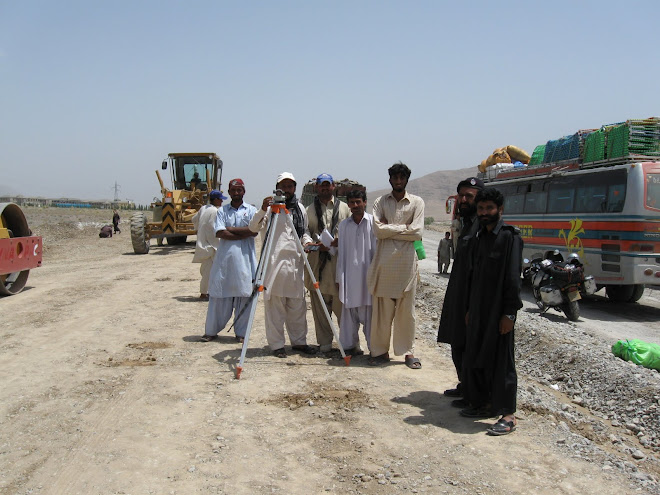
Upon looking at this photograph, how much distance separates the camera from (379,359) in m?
5.96

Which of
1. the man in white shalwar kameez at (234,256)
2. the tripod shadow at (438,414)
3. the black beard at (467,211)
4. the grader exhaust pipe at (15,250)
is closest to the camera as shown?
the tripod shadow at (438,414)

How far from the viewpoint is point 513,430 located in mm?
4242

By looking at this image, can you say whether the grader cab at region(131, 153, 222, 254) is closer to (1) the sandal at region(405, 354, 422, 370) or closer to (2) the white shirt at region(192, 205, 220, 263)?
(2) the white shirt at region(192, 205, 220, 263)

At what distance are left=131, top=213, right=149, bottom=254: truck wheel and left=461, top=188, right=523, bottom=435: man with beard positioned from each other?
645 inches

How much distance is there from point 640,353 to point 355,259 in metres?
3.26

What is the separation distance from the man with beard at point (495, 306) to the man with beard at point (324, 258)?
6.78ft

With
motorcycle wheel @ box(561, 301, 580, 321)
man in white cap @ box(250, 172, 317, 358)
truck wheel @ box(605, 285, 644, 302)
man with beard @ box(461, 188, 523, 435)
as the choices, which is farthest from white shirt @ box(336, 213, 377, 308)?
truck wheel @ box(605, 285, 644, 302)

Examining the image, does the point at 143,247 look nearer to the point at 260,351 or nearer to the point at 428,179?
the point at 260,351

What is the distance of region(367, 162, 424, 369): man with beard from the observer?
5.64 m

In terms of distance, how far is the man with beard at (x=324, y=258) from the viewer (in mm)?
6223

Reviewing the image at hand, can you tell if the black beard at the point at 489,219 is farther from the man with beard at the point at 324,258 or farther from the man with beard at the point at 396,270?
the man with beard at the point at 324,258

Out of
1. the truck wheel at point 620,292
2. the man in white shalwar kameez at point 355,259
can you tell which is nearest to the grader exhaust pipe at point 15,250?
the man in white shalwar kameez at point 355,259

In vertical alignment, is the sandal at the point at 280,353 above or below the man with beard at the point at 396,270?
below

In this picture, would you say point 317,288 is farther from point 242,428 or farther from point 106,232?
point 106,232
